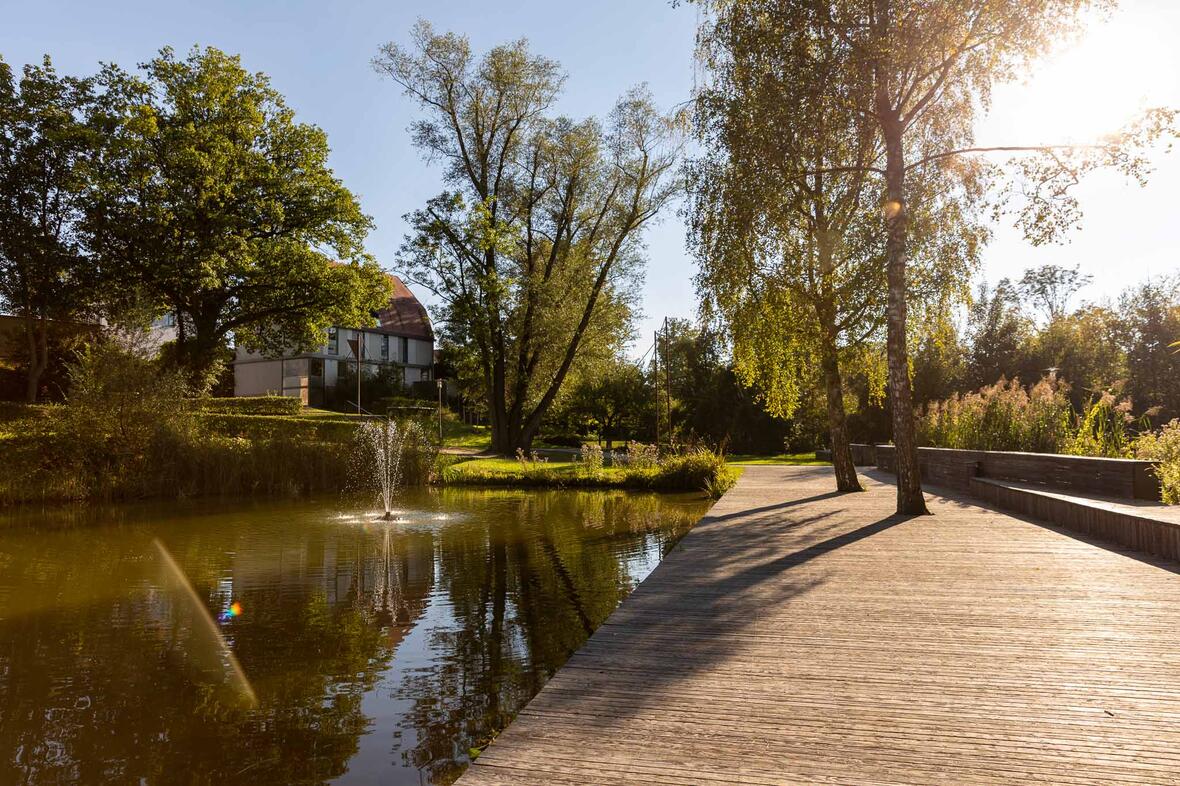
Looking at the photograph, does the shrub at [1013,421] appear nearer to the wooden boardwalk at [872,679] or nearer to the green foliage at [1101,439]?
the green foliage at [1101,439]

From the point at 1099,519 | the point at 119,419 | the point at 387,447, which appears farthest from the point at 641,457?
the point at 119,419

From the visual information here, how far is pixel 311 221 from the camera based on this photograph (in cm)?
2719

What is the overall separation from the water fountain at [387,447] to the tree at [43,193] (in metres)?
12.0

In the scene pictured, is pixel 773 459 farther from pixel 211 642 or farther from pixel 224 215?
pixel 211 642

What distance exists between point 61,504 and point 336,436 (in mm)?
6976

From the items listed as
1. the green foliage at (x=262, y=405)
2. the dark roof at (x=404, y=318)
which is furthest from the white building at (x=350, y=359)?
the green foliage at (x=262, y=405)

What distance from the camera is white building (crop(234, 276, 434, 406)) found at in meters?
43.5

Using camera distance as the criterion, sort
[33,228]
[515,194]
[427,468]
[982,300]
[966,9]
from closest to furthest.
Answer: [966,9] < [427,468] < [33,228] < [515,194] < [982,300]

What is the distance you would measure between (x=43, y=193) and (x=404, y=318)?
2710 cm

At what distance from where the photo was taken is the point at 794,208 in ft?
41.5

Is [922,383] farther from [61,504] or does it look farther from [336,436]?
[61,504]

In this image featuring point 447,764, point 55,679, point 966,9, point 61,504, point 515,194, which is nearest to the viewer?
point 447,764

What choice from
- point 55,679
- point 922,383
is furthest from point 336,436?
point 922,383

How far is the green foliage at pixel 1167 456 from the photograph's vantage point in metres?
9.10
